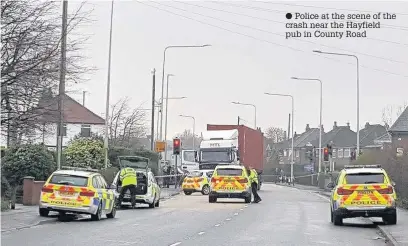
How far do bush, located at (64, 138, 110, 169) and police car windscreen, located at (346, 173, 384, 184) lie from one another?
2108 cm

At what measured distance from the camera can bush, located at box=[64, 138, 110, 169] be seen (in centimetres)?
4197

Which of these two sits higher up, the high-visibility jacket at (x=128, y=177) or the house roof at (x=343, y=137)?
the house roof at (x=343, y=137)

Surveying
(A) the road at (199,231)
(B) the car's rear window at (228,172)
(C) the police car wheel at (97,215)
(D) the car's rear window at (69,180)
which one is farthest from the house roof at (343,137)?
(D) the car's rear window at (69,180)

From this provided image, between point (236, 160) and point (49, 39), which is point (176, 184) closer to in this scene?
point (236, 160)

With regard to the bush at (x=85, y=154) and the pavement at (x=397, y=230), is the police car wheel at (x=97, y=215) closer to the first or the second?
the pavement at (x=397, y=230)

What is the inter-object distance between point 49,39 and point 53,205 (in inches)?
197

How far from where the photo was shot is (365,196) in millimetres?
22922

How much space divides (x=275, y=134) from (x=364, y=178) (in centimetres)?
12858

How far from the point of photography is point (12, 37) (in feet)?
75.4

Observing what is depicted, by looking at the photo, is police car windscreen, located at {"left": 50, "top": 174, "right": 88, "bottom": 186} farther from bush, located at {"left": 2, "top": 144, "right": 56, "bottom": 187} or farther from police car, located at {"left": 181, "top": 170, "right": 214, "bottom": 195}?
police car, located at {"left": 181, "top": 170, "right": 214, "bottom": 195}

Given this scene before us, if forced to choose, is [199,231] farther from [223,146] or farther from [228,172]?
[223,146]

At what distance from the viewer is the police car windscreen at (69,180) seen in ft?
76.8

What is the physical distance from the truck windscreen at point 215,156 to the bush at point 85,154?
822 centimetres

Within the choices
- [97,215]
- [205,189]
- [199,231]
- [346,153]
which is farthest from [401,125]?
[199,231]
